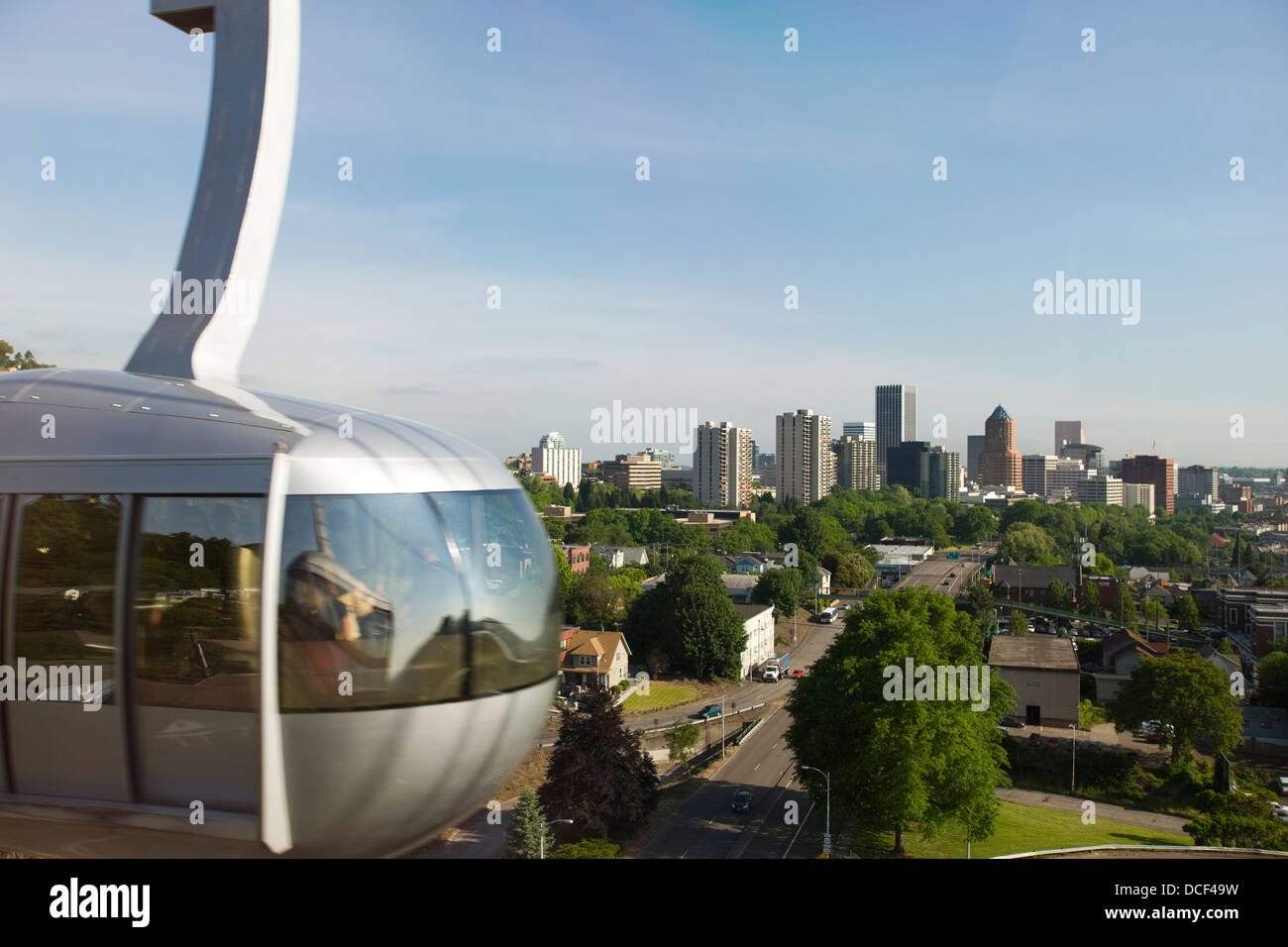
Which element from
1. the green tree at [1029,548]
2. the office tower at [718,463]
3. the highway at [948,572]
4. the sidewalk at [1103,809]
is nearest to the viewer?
the sidewalk at [1103,809]

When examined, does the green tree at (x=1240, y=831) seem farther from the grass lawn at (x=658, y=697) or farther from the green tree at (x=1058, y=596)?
the green tree at (x=1058, y=596)

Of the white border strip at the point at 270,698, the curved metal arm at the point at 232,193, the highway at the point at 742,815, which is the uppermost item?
the curved metal arm at the point at 232,193

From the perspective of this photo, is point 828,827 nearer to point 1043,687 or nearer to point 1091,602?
point 1043,687

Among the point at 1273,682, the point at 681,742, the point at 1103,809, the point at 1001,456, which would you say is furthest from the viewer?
the point at 1001,456

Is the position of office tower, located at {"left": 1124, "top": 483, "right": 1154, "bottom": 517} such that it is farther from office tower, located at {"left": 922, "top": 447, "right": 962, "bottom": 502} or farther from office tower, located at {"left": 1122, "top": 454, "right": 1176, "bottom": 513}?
office tower, located at {"left": 922, "top": 447, "right": 962, "bottom": 502}

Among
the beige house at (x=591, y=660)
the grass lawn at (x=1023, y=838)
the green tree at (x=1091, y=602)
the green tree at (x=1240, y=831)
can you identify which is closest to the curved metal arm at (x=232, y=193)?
the grass lawn at (x=1023, y=838)

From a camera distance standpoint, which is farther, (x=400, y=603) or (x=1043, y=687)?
(x=1043, y=687)

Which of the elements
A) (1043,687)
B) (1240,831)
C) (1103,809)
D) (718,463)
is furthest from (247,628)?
(718,463)
